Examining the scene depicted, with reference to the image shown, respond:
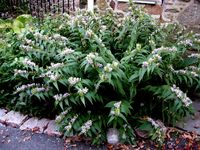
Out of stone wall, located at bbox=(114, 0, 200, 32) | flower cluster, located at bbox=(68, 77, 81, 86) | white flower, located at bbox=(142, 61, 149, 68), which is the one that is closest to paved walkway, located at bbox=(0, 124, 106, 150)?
A: flower cluster, located at bbox=(68, 77, 81, 86)

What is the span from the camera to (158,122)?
3361 mm

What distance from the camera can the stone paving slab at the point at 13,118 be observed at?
3.58 meters

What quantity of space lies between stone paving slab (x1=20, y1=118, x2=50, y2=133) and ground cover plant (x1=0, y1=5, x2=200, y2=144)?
0.34 ft

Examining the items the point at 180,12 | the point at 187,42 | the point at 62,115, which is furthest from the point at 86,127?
the point at 180,12

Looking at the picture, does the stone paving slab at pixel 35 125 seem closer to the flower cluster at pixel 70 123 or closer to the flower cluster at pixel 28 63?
the flower cluster at pixel 70 123

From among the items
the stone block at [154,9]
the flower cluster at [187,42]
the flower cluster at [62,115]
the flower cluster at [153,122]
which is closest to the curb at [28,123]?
the flower cluster at [62,115]

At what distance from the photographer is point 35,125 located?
3.53 m

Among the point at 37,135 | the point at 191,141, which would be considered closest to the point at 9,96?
the point at 37,135

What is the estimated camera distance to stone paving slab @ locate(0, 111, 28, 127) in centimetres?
358

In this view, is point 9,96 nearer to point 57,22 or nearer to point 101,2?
point 57,22

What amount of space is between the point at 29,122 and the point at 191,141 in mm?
1635

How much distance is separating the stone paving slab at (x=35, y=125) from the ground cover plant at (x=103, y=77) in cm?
10

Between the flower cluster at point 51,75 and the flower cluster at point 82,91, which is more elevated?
the flower cluster at point 51,75

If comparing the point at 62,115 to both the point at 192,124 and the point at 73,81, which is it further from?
the point at 192,124
